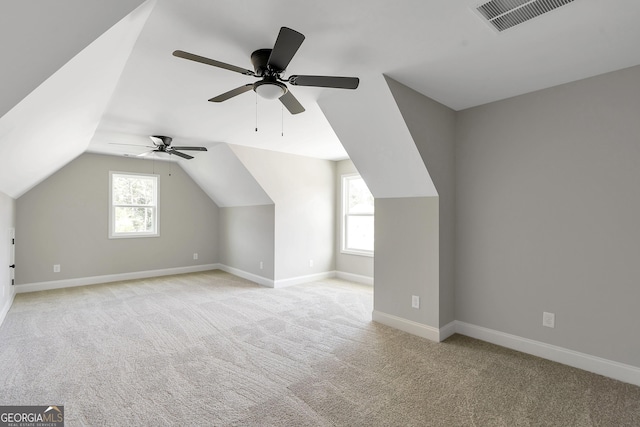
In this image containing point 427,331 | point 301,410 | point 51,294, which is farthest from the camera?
point 51,294

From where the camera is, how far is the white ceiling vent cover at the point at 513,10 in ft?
5.57

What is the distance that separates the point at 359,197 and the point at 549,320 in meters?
3.76

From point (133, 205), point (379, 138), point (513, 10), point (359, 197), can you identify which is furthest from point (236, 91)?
point (133, 205)

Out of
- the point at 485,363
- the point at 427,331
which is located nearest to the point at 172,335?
the point at 427,331

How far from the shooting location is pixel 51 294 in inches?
195

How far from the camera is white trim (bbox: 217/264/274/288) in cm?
556

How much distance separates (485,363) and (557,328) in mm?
746

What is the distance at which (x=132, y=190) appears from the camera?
20.4 ft

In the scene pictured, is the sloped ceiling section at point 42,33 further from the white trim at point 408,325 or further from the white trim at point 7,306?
the white trim at point 7,306

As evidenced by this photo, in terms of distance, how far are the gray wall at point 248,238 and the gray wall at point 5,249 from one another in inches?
136

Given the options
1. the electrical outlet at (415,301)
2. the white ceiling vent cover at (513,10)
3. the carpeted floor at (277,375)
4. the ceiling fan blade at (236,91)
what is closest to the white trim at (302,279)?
the carpeted floor at (277,375)

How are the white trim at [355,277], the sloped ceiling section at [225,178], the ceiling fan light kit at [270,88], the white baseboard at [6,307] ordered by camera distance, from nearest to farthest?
the ceiling fan light kit at [270,88] < the white baseboard at [6,307] < the sloped ceiling section at [225,178] < the white trim at [355,277]

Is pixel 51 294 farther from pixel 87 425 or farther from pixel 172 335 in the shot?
pixel 87 425

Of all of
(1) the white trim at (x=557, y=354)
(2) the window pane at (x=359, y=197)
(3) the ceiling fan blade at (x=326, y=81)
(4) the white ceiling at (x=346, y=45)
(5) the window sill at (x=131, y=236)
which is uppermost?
(4) the white ceiling at (x=346, y=45)
